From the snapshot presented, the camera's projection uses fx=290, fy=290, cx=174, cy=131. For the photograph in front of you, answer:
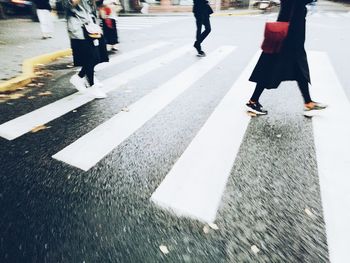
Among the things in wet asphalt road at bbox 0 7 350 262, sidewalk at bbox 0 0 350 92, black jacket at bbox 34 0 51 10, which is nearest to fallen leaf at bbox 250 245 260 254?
wet asphalt road at bbox 0 7 350 262

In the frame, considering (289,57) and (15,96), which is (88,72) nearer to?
(15,96)

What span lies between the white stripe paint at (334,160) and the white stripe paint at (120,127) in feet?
7.48

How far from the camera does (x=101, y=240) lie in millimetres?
2123

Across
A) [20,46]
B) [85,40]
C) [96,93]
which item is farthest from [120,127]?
[20,46]

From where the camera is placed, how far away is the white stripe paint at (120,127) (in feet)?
10.6

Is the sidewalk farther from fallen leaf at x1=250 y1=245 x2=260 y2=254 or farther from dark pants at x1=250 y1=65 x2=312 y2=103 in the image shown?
fallen leaf at x1=250 y1=245 x2=260 y2=254

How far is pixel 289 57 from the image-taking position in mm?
3938

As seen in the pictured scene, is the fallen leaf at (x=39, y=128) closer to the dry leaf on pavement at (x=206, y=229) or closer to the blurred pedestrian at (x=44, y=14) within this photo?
the dry leaf on pavement at (x=206, y=229)

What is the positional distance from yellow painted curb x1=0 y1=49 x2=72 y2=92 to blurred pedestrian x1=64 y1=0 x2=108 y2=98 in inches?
44.3

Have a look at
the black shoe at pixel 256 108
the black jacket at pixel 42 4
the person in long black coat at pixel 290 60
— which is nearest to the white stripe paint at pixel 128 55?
the black jacket at pixel 42 4

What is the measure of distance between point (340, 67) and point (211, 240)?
635cm

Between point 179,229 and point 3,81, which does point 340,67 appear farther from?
point 3,81

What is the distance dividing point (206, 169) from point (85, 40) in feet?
10.1

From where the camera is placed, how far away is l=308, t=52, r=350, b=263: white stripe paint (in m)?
2.19
